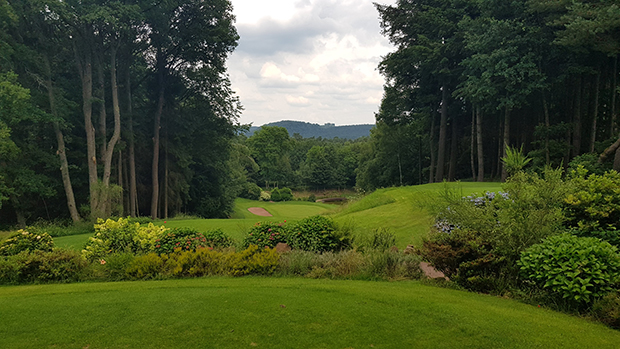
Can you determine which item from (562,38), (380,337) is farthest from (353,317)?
(562,38)

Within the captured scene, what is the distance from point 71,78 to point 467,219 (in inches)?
871

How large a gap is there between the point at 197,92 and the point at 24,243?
19677 mm

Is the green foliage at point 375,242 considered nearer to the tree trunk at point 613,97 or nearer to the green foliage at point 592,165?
the green foliage at point 592,165

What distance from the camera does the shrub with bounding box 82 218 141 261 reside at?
7.80 m

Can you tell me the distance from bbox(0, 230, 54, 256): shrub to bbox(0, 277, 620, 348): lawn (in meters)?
2.73

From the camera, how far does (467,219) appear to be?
6320 millimetres

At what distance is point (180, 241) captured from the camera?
25.4 feet

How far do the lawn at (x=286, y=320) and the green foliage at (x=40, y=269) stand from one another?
1.31 m

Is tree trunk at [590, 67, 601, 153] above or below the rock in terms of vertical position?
above

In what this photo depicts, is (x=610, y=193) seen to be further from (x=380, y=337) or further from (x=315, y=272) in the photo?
(x=315, y=272)

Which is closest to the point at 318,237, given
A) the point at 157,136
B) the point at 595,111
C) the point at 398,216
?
the point at 398,216

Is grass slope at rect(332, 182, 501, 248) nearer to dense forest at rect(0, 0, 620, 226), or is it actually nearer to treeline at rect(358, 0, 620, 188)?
dense forest at rect(0, 0, 620, 226)

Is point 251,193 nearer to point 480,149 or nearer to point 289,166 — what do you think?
point 289,166

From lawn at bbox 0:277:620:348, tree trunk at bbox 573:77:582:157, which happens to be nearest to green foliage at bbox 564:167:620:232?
lawn at bbox 0:277:620:348
